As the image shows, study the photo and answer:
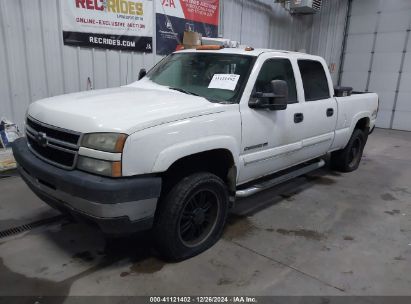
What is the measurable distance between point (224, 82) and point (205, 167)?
88 centimetres

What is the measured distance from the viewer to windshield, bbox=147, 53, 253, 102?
10.8 ft

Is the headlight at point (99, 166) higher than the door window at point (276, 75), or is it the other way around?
the door window at point (276, 75)

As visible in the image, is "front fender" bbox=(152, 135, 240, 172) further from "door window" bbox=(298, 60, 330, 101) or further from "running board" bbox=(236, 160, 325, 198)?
"door window" bbox=(298, 60, 330, 101)

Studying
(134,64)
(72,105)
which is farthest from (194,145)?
(134,64)

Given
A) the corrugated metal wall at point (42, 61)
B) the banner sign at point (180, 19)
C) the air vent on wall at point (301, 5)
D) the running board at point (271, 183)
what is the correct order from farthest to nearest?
the air vent on wall at point (301, 5) → the banner sign at point (180, 19) → the corrugated metal wall at point (42, 61) → the running board at point (271, 183)

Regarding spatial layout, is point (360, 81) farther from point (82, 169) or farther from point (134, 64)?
point (82, 169)

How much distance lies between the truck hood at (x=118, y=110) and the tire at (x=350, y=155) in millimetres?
3392

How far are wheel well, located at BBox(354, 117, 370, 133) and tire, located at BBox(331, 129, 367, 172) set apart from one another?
0.07 metres

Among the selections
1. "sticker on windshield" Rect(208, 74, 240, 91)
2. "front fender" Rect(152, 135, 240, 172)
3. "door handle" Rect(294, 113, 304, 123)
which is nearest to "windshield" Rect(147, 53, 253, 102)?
"sticker on windshield" Rect(208, 74, 240, 91)

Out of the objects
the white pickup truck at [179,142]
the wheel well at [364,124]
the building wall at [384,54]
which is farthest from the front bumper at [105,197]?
the building wall at [384,54]

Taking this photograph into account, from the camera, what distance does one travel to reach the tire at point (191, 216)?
8.79 ft

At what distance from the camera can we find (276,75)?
3740 millimetres

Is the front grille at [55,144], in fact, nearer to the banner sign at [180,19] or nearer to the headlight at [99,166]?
the headlight at [99,166]

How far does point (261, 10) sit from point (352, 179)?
246 inches
